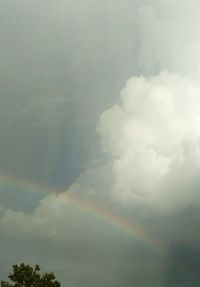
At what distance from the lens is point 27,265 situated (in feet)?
458

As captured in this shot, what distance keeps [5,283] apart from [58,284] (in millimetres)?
9932

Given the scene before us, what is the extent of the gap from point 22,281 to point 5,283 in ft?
10.4

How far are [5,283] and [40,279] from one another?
6.50 metres

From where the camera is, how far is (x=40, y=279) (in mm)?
139375

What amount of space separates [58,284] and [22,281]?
6922 millimetres

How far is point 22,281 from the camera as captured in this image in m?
139

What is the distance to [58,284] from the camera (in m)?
141

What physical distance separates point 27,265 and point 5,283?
519cm

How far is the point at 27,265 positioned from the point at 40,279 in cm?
356

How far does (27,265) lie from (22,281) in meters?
3.09

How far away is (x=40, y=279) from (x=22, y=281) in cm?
337
